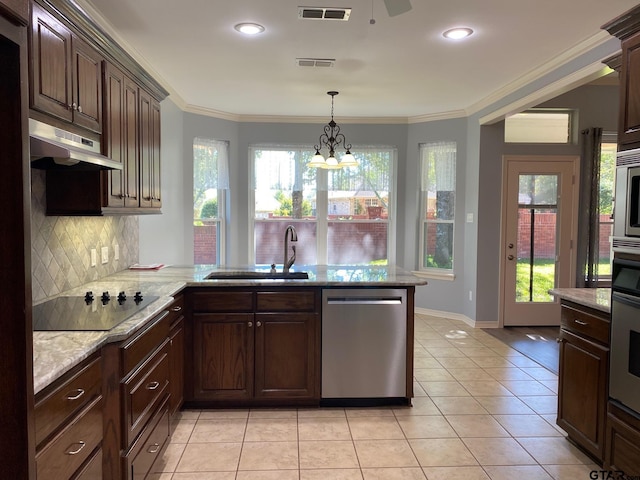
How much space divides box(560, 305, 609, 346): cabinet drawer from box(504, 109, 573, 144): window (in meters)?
3.31

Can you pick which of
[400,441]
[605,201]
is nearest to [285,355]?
[400,441]

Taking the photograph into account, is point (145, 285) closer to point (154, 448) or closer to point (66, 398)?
point (154, 448)

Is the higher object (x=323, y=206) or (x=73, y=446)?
(x=323, y=206)

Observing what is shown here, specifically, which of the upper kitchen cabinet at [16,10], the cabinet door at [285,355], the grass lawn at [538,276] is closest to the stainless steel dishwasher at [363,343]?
the cabinet door at [285,355]

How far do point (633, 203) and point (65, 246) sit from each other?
302cm

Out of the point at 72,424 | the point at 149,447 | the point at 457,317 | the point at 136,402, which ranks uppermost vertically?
the point at 72,424

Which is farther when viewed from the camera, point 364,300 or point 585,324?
point 364,300

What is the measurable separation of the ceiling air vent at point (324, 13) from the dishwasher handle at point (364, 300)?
6.02 ft

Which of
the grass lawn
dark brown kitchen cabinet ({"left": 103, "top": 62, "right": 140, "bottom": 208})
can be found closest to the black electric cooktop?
dark brown kitchen cabinet ({"left": 103, "top": 62, "right": 140, "bottom": 208})

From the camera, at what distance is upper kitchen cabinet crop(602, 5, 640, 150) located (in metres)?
2.14

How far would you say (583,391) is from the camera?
100 inches

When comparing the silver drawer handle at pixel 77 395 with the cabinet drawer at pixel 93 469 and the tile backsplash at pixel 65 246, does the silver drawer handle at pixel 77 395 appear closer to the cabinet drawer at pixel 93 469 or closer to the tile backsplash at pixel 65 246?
the cabinet drawer at pixel 93 469

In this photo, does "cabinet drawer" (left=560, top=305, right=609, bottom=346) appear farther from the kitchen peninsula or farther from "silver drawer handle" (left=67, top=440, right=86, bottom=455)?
"silver drawer handle" (left=67, top=440, right=86, bottom=455)

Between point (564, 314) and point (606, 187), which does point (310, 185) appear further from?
point (564, 314)
